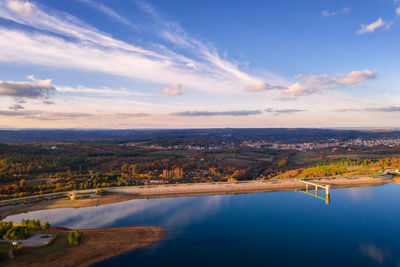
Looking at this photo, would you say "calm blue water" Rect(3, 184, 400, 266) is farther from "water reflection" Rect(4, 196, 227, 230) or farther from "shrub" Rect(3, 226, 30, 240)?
"shrub" Rect(3, 226, 30, 240)

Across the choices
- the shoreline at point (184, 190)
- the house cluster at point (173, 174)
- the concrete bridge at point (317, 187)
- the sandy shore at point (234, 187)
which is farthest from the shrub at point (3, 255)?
the concrete bridge at point (317, 187)

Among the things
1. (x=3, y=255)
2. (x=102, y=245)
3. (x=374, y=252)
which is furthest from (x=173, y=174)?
(x=374, y=252)

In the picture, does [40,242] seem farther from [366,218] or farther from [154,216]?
[366,218]

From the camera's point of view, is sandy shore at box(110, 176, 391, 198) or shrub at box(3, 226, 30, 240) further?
sandy shore at box(110, 176, 391, 198)

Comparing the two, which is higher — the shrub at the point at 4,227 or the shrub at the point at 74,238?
the shrub at the point at 4,227

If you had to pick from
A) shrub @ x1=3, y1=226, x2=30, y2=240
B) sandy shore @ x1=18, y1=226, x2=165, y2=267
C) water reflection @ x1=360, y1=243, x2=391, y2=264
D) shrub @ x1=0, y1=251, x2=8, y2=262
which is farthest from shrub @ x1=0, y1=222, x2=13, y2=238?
water reflection @ x1=360, y1=243, x2=391, y2=264

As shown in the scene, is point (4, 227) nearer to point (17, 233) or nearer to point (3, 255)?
point (17, 233)

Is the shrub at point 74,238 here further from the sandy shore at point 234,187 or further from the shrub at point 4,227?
the sandy shore at point 234,187
